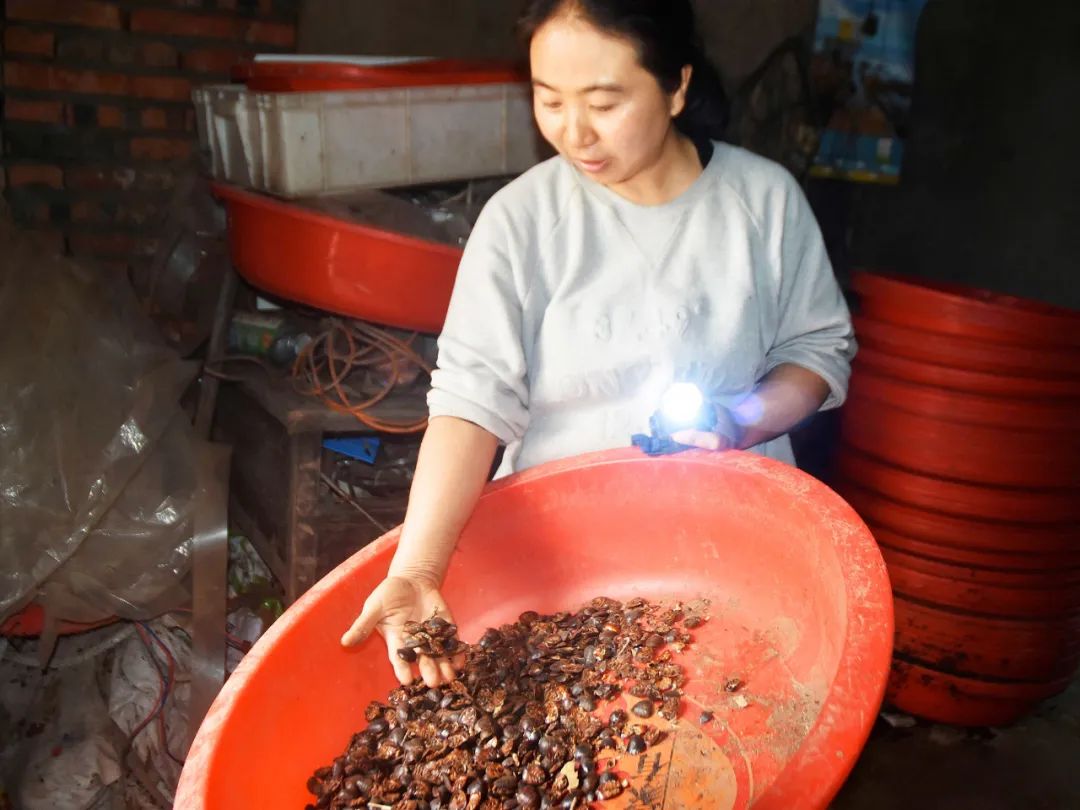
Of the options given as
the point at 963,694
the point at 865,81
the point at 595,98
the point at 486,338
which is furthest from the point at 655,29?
the point at 865,81

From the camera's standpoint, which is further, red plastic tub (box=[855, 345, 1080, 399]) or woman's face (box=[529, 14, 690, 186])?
red plastic tub (box=[855, 345, 1080, 399])

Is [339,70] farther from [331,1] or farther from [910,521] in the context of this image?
[910,521]

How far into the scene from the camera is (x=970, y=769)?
7.75ft

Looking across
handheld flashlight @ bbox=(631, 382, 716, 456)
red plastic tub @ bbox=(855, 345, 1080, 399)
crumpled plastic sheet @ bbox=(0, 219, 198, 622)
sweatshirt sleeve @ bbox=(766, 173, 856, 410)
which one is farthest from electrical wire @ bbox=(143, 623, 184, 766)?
red plastic tub @ bbox=(855, 345, 1080, 399)

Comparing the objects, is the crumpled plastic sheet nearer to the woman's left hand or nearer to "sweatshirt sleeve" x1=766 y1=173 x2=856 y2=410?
the woman's left hand

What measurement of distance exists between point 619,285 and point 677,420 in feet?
0.76

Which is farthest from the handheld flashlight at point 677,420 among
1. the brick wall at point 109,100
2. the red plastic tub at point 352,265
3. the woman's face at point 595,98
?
the brick wall at point 109,100

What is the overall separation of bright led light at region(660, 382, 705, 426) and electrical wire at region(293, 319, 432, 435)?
978 millimetres

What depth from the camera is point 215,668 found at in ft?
7.26

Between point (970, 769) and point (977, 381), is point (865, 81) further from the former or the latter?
point (970, 769)

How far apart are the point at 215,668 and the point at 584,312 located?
1462 millimetres

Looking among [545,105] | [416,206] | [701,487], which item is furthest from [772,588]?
[416,206]

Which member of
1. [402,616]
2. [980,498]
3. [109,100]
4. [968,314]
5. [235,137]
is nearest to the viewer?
[402,616]

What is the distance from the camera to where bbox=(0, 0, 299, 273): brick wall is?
2791 mm
